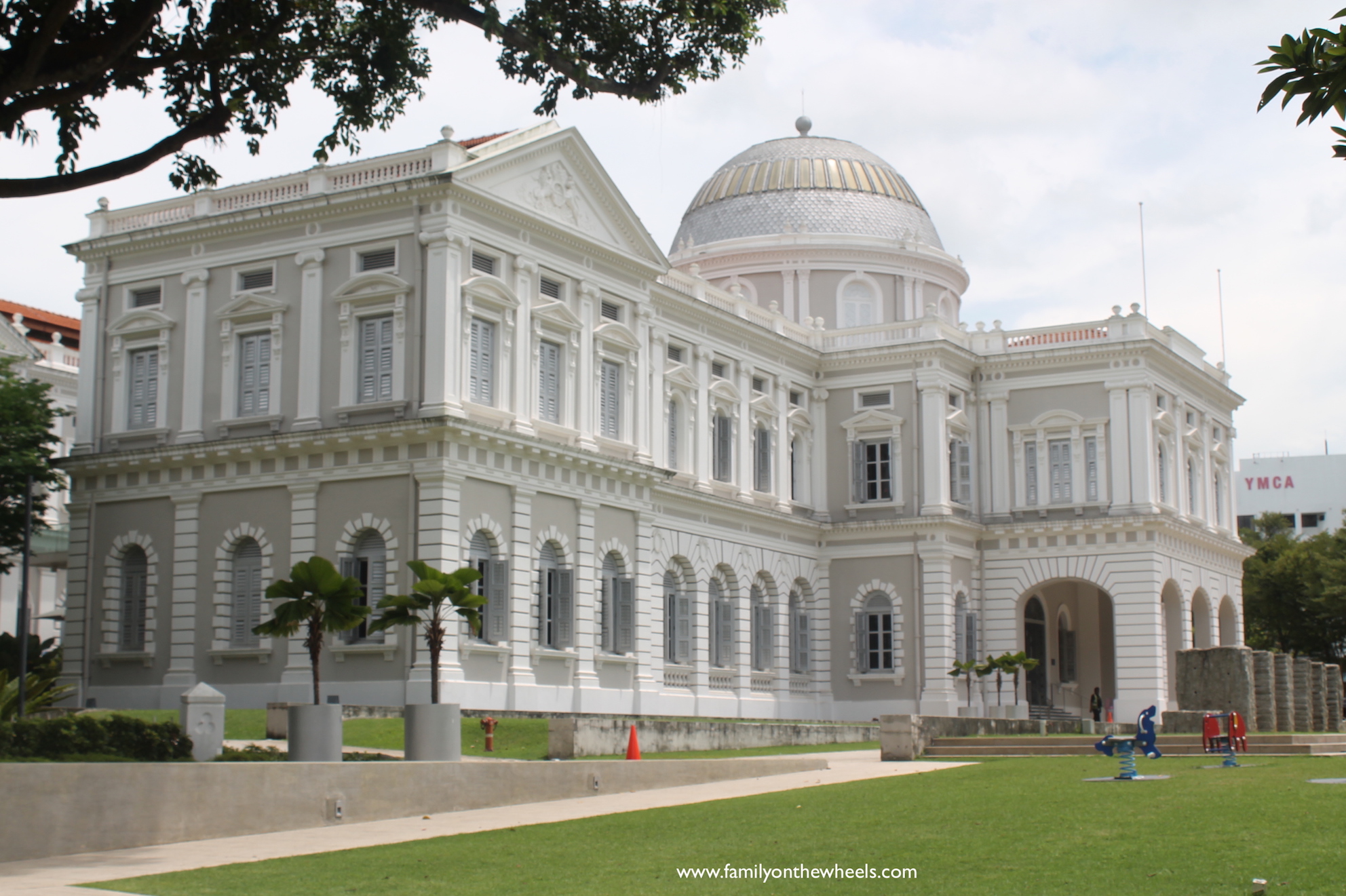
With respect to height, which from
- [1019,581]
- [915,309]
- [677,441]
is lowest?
[1019,581]

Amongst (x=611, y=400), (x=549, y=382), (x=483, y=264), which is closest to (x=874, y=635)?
(x=611, y=400)

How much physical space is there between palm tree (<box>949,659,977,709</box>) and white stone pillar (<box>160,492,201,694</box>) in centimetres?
2117

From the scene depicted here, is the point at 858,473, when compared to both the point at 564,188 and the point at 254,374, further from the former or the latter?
the point at 254,374

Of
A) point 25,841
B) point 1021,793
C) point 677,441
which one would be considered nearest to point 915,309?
point 677,441

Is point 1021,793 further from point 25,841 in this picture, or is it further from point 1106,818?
point 25,841

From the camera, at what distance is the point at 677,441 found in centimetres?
4325

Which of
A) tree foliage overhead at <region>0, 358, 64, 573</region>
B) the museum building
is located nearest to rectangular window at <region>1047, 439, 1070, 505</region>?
the museum building

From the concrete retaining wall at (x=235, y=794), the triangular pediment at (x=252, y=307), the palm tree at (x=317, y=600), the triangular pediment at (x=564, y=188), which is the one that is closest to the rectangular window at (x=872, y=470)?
the triangular pediment at (x=564, y=188)

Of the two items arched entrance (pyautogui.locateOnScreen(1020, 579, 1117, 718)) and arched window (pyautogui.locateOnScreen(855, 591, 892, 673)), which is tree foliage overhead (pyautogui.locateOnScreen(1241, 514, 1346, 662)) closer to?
arched entrance (pyautogui.locateOnScreen(1020, 579, 1117, 718))

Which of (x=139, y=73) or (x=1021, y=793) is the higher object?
(x=139, y=73)

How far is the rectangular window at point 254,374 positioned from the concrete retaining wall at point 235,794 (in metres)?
16.1

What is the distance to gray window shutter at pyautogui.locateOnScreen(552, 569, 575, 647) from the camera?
35688 millimetres

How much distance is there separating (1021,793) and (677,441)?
82.0ft

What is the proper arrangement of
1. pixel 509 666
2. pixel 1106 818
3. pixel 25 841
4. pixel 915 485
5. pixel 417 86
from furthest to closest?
pixel 915 485 → pixel 509 666 → pixel 417 86 → pixel 1106 818 → pixel 25 841
